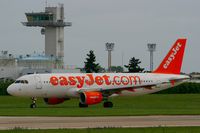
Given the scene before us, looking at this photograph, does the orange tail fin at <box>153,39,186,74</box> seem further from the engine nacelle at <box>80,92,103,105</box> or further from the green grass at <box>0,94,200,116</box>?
the engine nacelle at <box>80,92,103,105</box>

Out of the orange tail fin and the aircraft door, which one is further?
the orange tail fin

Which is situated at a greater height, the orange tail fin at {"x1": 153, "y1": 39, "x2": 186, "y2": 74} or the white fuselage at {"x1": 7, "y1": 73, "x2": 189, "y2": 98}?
the orange tail fin at {"x1": 153, "y1": 39, "x2": 186, "y2": 74}

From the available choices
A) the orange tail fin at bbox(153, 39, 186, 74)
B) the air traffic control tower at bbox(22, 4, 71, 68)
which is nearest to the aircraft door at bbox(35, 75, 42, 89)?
the orange tail fin at bbox(153, 39, 186, 74)

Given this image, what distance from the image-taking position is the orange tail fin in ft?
243

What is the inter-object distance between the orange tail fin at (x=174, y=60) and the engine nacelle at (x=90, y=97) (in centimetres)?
1126

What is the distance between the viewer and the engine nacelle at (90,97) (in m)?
64.1

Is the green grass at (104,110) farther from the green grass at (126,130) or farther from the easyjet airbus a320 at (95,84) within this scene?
the green grass at (126,130)

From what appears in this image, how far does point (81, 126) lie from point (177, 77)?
37.4 metres

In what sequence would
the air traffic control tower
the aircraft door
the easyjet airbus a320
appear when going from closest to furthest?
the easyjet airbus a320 → the aircraft door → the air traffic control tower

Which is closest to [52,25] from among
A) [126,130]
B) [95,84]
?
[95,84]

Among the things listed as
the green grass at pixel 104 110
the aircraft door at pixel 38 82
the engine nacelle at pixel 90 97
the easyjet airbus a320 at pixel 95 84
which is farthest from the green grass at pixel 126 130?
the aircraft door at pixel 38 82

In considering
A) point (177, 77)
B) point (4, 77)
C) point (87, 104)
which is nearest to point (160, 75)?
point (177, 77)

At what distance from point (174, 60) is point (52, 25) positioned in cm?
9790

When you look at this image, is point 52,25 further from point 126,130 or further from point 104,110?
point 126,130
